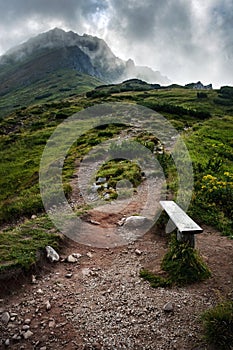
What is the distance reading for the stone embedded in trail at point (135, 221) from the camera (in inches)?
382

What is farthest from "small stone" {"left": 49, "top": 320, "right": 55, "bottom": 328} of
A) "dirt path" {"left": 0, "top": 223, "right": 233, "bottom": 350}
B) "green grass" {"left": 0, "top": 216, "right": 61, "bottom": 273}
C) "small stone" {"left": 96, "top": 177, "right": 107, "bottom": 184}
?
"small stone" {"left": 96, "top": 177, "right": 107, "bottom": 184}

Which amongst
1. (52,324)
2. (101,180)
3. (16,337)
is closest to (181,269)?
(52,324)

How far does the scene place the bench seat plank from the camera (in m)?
6.90

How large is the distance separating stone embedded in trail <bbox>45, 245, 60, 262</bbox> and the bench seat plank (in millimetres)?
3086

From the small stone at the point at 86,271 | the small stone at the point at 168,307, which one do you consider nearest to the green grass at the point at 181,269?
the small stone at the point at 168,307

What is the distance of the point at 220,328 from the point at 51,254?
14.5 ft

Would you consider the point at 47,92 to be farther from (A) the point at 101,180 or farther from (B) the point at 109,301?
(B) the point at 109,301

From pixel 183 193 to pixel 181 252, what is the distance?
14.7 ft

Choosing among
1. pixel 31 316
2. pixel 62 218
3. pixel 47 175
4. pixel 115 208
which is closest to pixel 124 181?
pixel 115 208

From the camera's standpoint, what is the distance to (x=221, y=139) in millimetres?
25391

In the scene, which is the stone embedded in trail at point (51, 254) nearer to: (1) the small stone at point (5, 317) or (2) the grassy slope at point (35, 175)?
(2) the grassy slope at point (35, 175)

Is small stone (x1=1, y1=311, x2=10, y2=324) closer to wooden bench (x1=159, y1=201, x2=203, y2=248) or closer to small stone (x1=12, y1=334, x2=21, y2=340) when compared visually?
small stone (x1=12, y1=334, x2=21, y2=340)

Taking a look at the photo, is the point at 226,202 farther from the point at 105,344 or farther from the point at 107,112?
the point at 107,112

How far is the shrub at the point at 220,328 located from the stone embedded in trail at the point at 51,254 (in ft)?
13.2
